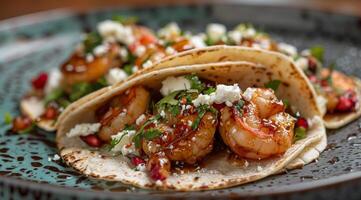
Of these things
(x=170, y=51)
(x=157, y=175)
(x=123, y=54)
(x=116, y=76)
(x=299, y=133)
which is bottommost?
(x=157, y=175)

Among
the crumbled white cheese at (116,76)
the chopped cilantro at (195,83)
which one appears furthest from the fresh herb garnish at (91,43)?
the chopped cilantro at (195,83)

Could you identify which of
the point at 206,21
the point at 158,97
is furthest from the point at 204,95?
the point at 206,21

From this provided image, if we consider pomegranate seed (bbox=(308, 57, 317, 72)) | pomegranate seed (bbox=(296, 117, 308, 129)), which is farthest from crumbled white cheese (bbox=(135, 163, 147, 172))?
pomegranate seed (bbox=(308, 57, 317, 72))

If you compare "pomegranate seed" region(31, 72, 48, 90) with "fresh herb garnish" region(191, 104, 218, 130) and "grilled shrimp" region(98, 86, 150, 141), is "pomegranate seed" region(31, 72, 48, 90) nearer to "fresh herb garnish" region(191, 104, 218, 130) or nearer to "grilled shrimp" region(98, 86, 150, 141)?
"grilled shrimp" region(98, 86, 150, 141)

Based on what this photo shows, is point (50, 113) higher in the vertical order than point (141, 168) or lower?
higher

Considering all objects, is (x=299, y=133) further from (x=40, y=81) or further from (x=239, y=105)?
(x=40, y=81)

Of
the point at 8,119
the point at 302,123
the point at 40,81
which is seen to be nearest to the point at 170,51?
the point at 302,123

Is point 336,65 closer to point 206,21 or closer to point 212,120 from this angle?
point 206,21

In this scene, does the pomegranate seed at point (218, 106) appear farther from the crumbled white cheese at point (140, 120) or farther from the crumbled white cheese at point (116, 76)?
the crumbled white cheese at point (116, 76)
